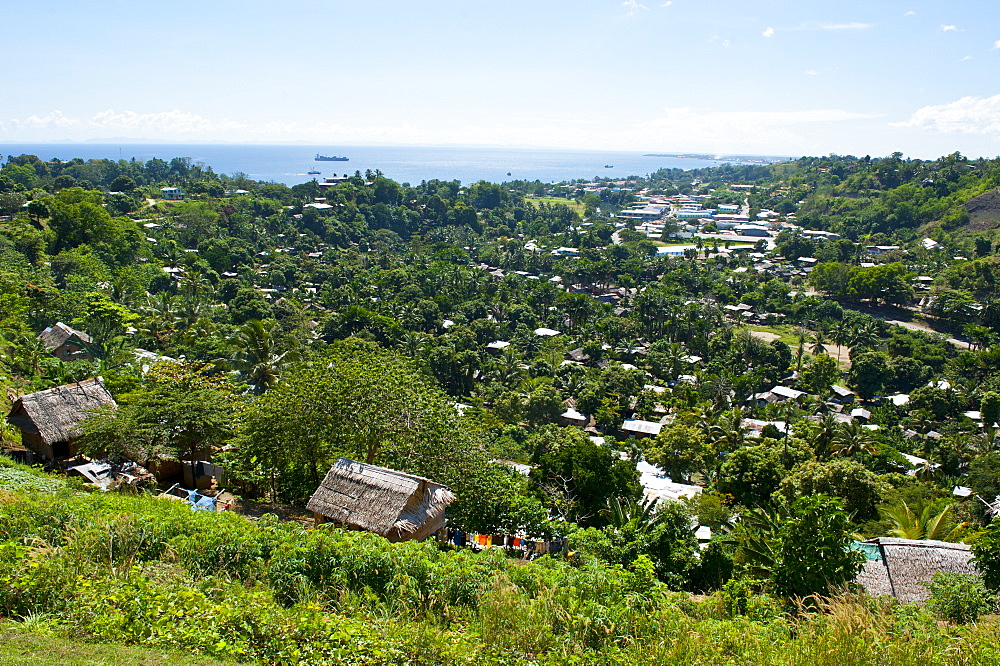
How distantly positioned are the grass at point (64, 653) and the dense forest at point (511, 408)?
0.72 feet

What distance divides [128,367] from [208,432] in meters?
11.5

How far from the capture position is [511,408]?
2970 centimetres

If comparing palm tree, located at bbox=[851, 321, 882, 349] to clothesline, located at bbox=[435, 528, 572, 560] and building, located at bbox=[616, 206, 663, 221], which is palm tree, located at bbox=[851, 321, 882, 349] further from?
building, located at bbox=[616, 206, 663, 221]

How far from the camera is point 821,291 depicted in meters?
58.5

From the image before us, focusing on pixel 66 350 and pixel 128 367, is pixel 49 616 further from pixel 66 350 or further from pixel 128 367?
pixel 66 350

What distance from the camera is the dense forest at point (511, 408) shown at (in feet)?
21.1

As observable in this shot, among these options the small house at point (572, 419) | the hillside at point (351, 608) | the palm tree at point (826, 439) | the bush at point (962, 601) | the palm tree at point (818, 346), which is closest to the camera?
the hillside at point (351, 608)

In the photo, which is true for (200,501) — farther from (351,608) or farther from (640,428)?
(640,428)

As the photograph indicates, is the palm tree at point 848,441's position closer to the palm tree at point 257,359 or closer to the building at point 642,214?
the palm tree at point 257,359

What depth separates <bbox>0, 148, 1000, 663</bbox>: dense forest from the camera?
644 cm

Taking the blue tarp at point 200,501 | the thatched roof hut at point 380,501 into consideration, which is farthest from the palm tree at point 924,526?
the blue tarp at point 200,501

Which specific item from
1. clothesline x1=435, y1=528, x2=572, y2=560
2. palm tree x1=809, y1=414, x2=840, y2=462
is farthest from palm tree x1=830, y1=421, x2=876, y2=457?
clothesline x1=435, y1=528, x2=572, y2=560

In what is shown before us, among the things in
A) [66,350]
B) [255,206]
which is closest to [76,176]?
[255,206]

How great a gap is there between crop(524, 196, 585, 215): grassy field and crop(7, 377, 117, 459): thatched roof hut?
93.9 m
